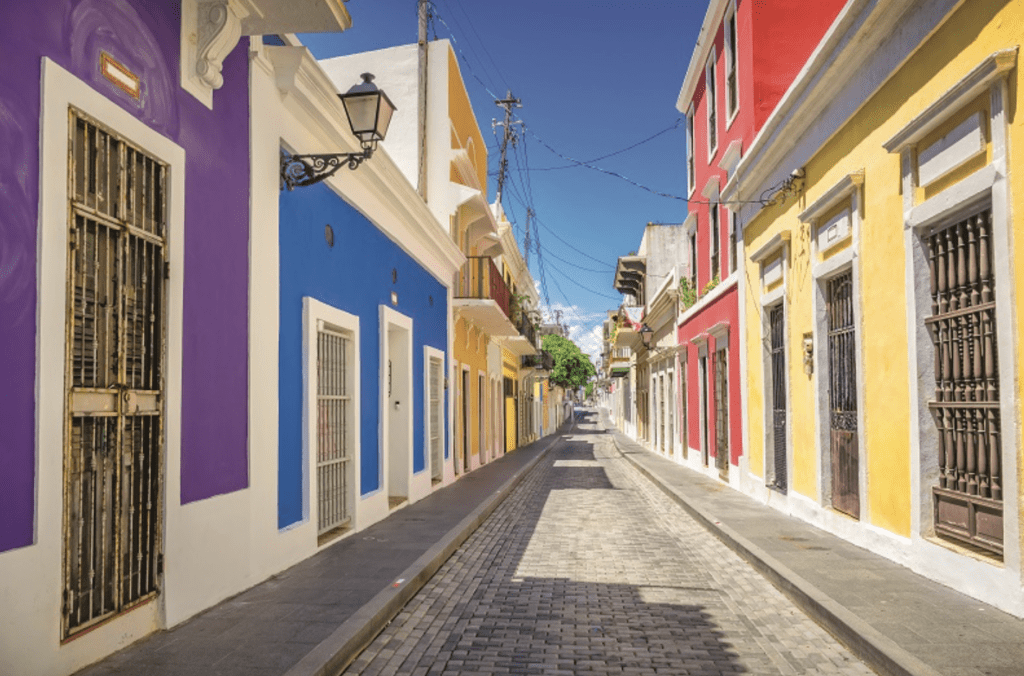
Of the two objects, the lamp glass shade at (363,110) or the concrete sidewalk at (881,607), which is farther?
the lamp glass shade at (363,110)

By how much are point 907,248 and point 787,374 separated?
412 cm

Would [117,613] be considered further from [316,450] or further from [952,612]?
[952,612]

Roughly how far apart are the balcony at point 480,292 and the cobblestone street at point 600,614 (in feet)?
28.4

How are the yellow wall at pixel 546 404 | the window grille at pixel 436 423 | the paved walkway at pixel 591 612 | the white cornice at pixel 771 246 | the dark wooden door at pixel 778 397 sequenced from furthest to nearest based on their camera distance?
the yellow wall at pixel 546 404, the window grille at pixel 436 423, the dark wooden door at pixel 778 397, the white cornice at pixel 771 246, the paved walkway at pixel 591 612

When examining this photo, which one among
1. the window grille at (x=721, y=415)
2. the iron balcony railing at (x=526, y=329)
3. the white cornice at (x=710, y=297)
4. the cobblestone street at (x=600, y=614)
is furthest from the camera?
the iron balcony railing at (x=526, y=329)

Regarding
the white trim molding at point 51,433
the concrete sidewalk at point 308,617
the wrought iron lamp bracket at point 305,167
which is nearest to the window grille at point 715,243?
the concrete sidewalk at point 308,617

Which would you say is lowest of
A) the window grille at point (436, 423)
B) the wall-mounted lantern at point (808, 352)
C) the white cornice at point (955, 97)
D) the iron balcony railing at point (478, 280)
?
the window grille at point (436, 423)

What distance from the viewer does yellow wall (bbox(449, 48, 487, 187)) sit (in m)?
18.2

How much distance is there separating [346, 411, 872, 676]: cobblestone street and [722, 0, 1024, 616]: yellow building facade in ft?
4.52

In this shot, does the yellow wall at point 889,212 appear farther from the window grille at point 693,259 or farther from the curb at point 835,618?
the window grille at point 693,259

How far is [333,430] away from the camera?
907cm

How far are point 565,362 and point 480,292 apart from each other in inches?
1781

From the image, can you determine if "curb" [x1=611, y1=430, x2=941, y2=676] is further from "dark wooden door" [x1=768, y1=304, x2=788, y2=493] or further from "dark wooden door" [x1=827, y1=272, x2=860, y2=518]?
"dark wooden door" [x1=768, y1=304, x2=788, y2=493]

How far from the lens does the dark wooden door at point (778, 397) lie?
37.9 ft
